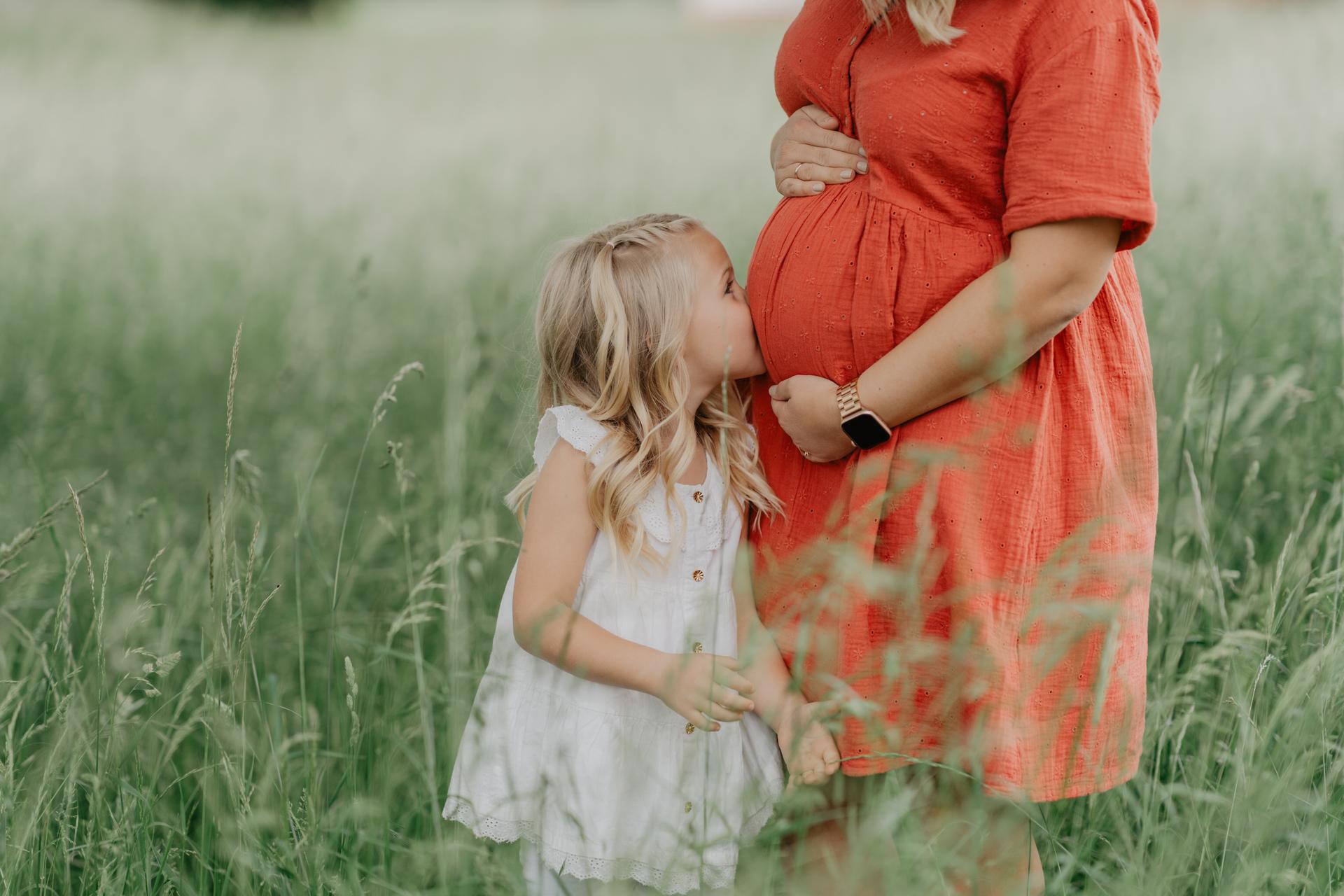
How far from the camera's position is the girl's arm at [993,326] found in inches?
56.7

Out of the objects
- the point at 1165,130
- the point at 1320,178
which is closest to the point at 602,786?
the point at 1320,178

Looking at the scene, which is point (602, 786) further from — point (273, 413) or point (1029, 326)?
point (273, 413)

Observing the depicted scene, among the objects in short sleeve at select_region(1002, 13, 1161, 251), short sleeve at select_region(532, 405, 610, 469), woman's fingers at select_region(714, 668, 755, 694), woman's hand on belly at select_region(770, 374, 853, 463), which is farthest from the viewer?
short sleeve at select_region(532, 405, 610, 469)

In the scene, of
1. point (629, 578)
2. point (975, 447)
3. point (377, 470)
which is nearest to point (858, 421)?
point (975, 447)

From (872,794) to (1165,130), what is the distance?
563 centimetres

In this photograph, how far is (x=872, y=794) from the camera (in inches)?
65.1

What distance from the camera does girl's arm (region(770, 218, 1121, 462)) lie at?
56.7 inches

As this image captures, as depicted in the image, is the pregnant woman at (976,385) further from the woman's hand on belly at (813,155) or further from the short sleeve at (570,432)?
the short sleeve at (570,432)

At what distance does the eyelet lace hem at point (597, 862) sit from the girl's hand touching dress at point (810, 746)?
0.52 feet

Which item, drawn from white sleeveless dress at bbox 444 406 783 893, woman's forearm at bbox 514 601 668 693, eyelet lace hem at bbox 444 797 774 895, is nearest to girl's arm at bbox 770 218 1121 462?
white sleeveless dress at bbox 444 406 783 893

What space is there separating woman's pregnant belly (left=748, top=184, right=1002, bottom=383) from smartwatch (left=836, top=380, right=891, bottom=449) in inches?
2.3

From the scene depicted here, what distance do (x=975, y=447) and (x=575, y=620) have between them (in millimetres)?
627

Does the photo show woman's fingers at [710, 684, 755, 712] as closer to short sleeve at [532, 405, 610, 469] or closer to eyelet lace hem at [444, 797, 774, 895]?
eyelet lace hem at [444, 797, 774, 895]

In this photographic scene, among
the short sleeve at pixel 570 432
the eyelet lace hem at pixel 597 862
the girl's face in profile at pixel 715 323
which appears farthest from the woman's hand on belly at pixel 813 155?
the eyelet lace hem at pixel 597 862
